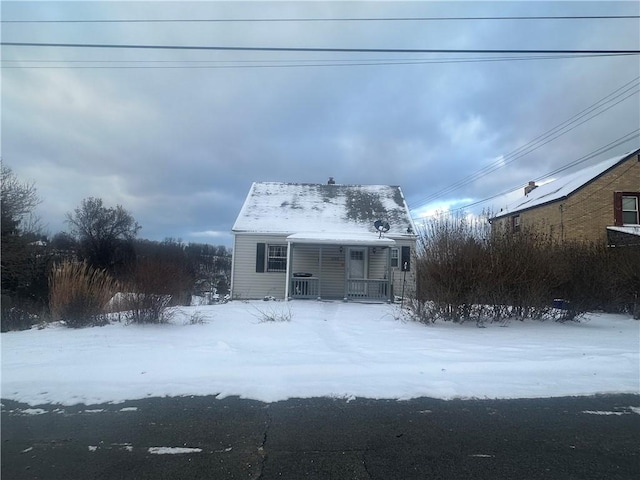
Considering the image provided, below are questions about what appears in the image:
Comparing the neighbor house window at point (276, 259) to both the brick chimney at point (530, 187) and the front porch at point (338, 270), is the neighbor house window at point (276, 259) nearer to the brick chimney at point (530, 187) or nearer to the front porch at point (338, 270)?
the front porch at point (338, 270)

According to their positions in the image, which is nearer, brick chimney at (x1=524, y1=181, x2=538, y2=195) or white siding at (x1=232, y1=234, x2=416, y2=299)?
white siding at (x1=232, y1=234, x2=416, y2=299)

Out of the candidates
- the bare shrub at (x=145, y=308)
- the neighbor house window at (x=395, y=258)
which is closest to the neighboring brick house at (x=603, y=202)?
the neighbor house window at (x=395, y=258)

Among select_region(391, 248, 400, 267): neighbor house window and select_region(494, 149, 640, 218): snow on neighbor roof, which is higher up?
select_region(494, 149, 640, 218): snow on neighbor roof

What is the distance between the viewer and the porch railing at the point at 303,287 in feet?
58.8

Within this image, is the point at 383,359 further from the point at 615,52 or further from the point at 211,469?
the point at 615,52

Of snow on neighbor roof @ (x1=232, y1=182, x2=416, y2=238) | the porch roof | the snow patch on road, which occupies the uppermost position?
snow on neighbor roof @ (x1=232, y1=182, x2=416, y2=238)

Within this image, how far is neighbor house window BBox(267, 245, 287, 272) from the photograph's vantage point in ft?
64.6

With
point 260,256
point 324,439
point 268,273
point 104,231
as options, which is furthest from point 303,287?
point 104,231

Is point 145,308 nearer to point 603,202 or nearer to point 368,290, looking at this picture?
point 368,290

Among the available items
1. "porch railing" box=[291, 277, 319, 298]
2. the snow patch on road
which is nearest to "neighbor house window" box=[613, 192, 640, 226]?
"porch railing" box=[291, 277, 319, 298]

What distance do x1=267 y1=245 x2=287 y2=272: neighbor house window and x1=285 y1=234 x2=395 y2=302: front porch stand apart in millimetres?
492

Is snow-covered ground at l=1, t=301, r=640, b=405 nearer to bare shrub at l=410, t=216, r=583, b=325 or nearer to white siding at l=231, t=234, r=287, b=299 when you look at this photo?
bare shrub at l=410, t=216, r=583, b=325

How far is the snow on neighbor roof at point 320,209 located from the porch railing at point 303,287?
256cm

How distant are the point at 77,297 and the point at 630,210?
25.2 metres
